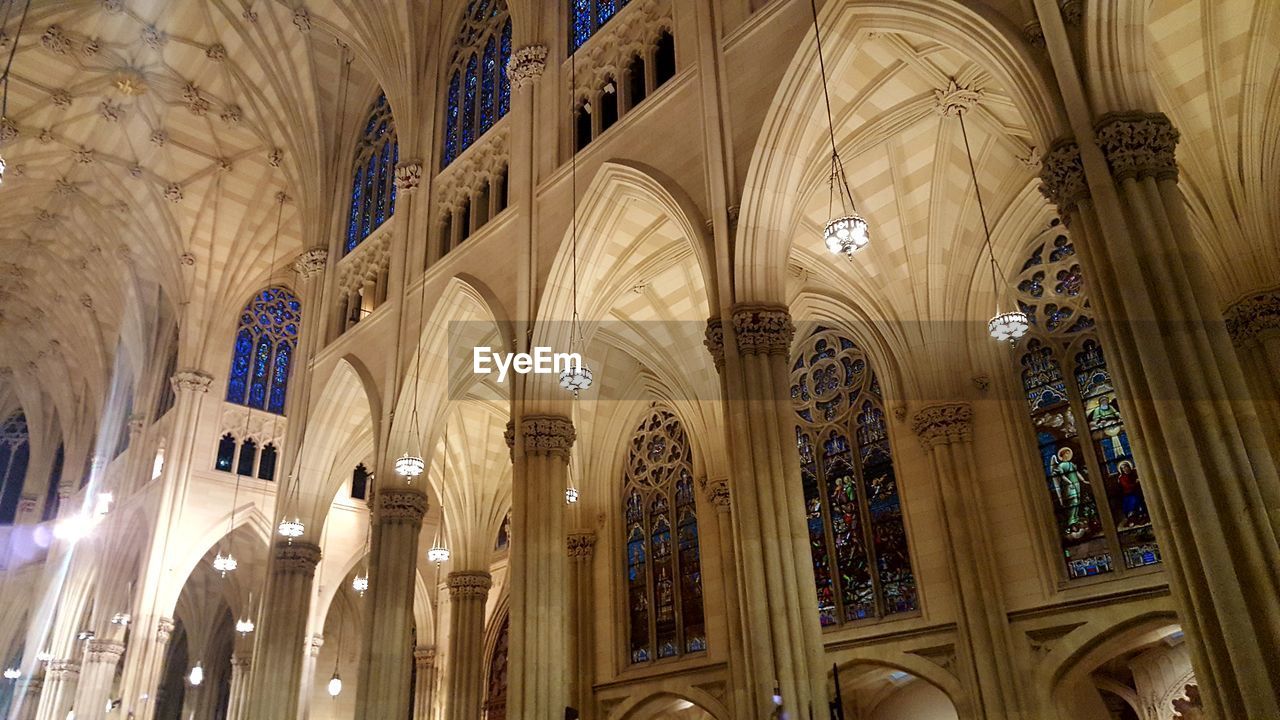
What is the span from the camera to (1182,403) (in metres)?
6.93

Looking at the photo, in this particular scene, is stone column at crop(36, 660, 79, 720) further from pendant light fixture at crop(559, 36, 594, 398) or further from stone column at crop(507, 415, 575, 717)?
pendant light fixture at crop(559, 36, 594, 398)

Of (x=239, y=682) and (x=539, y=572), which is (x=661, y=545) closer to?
(x=539, y=572)

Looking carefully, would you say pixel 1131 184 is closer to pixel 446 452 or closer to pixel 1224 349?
pixel 1224 349

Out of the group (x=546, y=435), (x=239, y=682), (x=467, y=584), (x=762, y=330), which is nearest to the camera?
(x=762, y=330)

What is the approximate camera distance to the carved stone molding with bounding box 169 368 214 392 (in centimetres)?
2614

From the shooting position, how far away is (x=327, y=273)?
70.2 feet

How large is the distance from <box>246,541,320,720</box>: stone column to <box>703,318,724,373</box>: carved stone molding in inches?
473

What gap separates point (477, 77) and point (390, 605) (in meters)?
10.3

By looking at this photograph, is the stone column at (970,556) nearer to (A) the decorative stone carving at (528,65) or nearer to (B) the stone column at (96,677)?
(A) the decorative stone carving at (528,65)

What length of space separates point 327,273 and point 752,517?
48.4 ft

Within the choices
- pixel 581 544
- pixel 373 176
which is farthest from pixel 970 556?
pixel 373 176

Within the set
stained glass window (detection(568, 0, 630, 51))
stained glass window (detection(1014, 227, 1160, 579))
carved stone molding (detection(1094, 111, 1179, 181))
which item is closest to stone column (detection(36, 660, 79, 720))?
stained glass window (detection(568, 0, 630, 51))

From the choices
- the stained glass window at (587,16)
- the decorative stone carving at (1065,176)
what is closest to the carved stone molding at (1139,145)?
the decorative stone carving at (1065,176)

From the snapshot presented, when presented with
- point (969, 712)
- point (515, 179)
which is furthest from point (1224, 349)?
point (515, 179)
